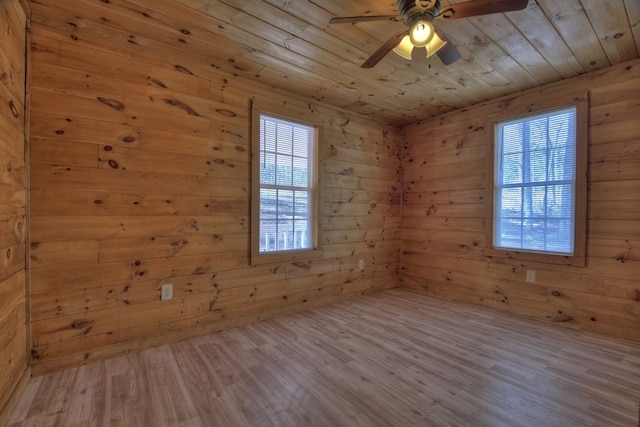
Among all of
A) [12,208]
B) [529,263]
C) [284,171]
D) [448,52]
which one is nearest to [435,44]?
[448,52]

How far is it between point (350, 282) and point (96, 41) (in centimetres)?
341

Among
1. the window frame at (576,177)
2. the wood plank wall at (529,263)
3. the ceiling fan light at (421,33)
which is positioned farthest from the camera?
the window frame at (576,177)

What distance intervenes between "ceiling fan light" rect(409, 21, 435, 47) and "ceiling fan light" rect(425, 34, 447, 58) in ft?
0.38

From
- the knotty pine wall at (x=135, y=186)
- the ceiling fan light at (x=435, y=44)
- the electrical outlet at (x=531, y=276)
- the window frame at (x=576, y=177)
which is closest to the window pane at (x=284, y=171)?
the knotty pine wall at (x=135, y=186)

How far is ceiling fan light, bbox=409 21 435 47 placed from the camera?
169cm

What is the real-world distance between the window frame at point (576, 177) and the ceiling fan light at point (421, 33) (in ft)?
7.04

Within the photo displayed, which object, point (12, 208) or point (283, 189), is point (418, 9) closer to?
point (283, 189)

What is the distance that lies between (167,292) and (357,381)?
5.52 feet

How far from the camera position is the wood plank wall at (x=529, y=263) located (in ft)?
8.60

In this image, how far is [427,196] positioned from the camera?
4.12 metres

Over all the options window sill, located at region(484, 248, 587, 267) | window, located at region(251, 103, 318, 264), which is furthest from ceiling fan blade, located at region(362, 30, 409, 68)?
window sill, located at region(484, 248, 587, 267)

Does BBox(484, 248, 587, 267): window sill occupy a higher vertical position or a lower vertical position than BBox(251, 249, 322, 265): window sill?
higher

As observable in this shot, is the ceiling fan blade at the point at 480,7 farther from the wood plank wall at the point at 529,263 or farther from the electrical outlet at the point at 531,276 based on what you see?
the electrical outlet at the point at 531,276

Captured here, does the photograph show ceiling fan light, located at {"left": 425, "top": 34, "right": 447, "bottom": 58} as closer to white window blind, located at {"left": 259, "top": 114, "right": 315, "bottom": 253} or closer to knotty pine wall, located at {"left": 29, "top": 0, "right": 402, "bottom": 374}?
knotty pine wall, located at {"left": 29, "top": 0, "right": 402, "bottom": 374}
